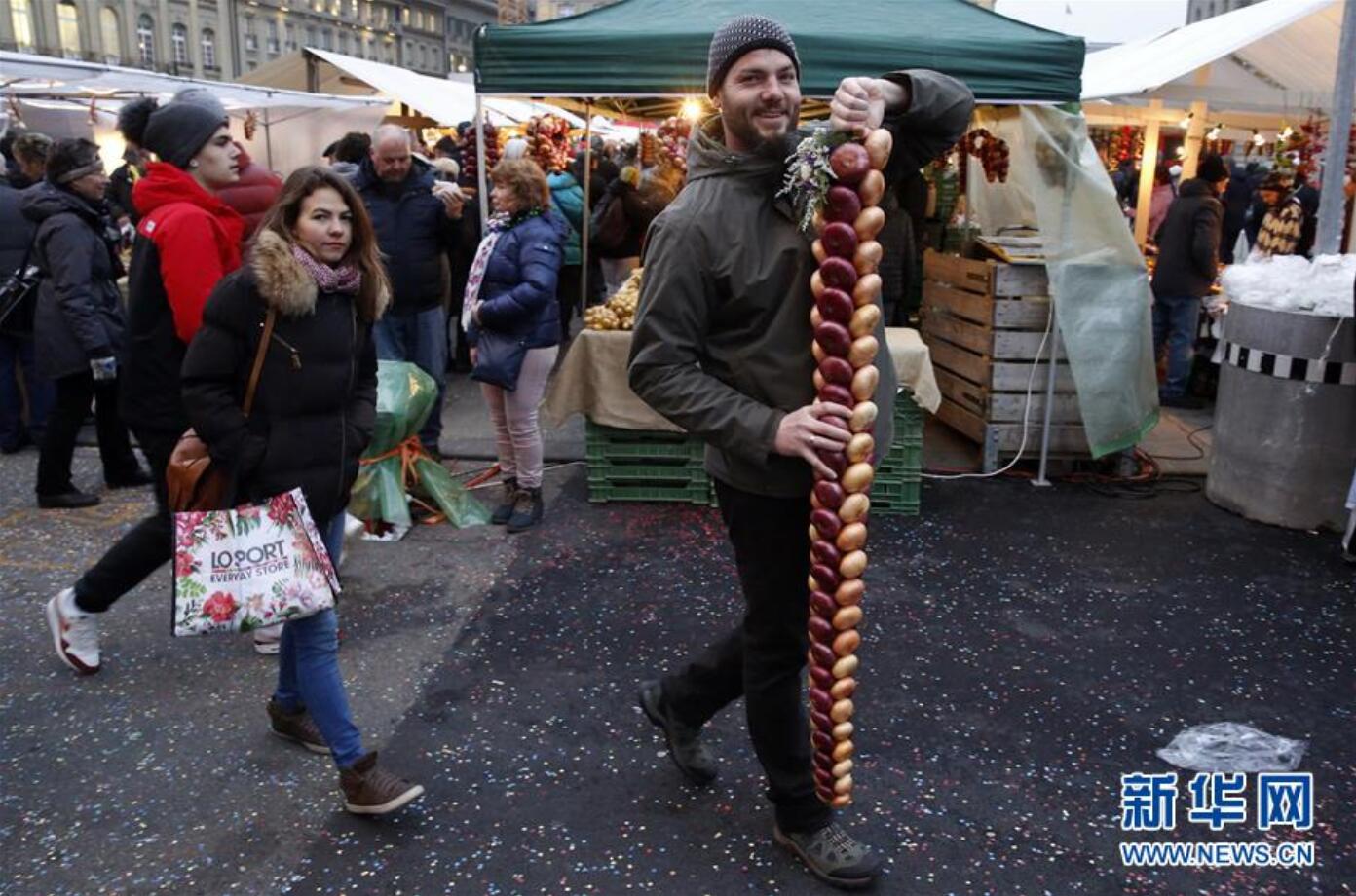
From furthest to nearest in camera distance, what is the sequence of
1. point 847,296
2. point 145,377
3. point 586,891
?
1. point 145,377
2. point 586,891
3. point 847,296

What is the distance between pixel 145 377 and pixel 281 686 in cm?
116

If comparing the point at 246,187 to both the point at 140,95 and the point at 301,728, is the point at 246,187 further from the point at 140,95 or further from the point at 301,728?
the point at 140,95

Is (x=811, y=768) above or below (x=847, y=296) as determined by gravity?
below

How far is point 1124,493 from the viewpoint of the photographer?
20.4 feet

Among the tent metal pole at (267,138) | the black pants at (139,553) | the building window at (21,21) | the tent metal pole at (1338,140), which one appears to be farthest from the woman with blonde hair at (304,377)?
the building window at (21,21)

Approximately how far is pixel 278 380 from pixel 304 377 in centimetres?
7

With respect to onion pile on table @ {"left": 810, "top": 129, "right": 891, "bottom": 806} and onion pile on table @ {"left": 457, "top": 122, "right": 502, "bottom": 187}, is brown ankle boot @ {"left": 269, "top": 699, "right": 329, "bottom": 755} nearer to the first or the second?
onion pile on table @ {"left": 810, "top": 129, "right": 891, "bottom": 806}

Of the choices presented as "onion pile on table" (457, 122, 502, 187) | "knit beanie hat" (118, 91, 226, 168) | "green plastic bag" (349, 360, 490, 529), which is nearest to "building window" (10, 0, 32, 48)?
"onion pile on table" (457, 122, 502, 187)

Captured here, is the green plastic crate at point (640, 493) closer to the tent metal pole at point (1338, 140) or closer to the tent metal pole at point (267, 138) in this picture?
the tent metal pole at point (1338, 140)

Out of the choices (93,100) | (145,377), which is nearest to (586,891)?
(145,377)

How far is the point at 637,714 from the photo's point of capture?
12.1ft

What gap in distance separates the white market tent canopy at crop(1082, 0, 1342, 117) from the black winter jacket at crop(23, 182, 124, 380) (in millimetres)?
6987

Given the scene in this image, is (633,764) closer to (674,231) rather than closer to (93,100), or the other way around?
(674,231)

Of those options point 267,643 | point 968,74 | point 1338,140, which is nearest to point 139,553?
point 267,643
